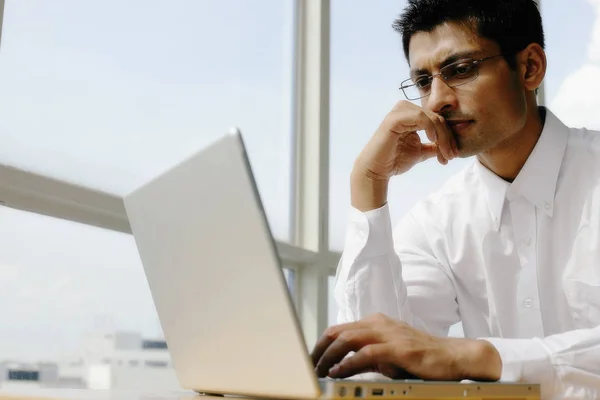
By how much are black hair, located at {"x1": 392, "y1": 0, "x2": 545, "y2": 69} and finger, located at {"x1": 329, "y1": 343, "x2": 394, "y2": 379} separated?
1.11 m

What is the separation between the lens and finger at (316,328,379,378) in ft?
3.11

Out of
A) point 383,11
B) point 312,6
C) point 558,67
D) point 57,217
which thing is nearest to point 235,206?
point 57,217

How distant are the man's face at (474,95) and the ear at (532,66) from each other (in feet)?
0.26

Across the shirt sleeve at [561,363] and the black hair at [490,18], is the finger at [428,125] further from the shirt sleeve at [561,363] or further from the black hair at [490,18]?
the shirt sleeve at [561,363]

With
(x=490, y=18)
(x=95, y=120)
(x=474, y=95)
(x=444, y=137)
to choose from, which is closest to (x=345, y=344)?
(x=444, y=137)

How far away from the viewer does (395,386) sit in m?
0.71

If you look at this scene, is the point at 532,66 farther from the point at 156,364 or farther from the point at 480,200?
the point at 156,364

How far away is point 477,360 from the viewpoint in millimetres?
946

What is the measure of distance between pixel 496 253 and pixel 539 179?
21 centimetres

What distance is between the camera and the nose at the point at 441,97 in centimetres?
172

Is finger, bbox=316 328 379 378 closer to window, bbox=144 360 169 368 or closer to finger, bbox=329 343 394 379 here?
finger, bbox=329 343 394 379

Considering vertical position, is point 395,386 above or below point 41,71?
below

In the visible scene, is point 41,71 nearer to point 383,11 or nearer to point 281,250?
point 281,250

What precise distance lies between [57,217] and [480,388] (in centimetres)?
130
